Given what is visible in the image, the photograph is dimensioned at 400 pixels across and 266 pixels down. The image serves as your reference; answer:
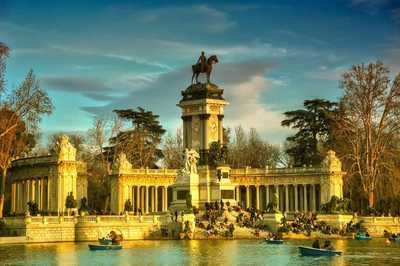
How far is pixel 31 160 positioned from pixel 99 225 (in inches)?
922

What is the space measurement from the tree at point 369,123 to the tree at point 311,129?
15424 millimetres

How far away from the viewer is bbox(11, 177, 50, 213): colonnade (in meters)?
99.0

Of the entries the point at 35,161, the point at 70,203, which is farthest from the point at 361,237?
the point at 35,161

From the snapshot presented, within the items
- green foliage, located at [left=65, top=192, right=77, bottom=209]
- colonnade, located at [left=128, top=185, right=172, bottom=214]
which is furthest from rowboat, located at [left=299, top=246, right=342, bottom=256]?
colonnade, located at [left=128, top=185, right=172, bottom=214]

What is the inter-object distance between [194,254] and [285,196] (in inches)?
1886

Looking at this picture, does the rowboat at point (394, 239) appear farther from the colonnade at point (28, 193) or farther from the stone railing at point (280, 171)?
the colonnade at point (28, 193)

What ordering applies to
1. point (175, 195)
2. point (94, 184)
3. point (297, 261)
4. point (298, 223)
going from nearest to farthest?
point (297, 261) → point (298, 223) → point (175, 195) → point (94, 184)

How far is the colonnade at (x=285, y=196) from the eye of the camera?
102 meters

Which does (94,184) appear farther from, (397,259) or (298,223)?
(397,259)

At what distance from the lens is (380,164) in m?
94.3

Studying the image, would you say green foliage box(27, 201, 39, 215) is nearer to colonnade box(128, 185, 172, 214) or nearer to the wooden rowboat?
colonnade box(128, 185, 172, 214)

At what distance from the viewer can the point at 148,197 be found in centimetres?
10412

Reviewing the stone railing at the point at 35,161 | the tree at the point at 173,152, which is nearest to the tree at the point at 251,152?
the tree at the point at 173,152

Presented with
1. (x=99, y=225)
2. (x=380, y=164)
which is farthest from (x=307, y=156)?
(x=99, y=225)
